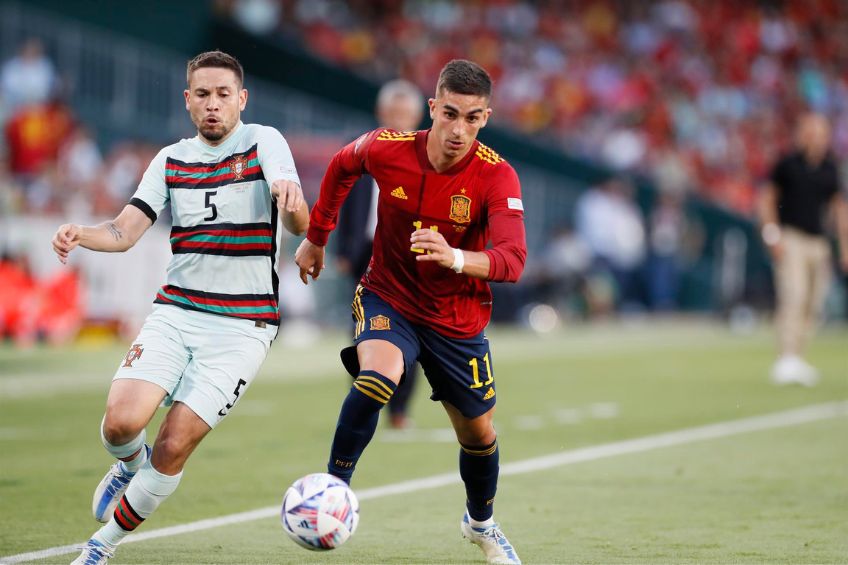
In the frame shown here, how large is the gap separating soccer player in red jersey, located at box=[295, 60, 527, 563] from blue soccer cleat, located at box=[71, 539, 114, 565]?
101cm

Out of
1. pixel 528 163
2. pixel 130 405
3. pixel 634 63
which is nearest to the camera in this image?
pixel 130 405

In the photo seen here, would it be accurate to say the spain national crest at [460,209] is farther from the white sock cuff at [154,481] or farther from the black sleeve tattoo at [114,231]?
the white sock cuff at [154,481]

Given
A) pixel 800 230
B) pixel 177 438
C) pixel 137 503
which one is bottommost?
pixel 137 503

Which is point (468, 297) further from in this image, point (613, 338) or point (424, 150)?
point (613, 338)

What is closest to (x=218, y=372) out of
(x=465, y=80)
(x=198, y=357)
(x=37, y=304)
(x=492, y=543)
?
(x=198, y=357)

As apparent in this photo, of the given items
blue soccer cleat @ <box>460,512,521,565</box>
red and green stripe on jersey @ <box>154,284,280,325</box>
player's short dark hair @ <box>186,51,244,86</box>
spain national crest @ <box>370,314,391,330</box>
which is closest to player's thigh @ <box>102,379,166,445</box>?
red and green stripe on jersey @ <box>154,284,280,325</box>

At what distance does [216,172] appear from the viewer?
252 inches

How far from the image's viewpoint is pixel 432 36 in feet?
100

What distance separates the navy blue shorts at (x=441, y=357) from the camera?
20.6ft

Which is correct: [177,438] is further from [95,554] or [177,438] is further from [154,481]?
[95,554]

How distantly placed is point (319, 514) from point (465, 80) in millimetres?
1980

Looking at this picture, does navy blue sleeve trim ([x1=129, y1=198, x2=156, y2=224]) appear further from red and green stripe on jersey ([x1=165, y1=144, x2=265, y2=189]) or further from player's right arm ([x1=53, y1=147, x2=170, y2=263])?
red and green stripe on jersey ([x1=165, y1=144, x2=265, y2=189])

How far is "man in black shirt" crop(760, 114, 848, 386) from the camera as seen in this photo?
1538 cm

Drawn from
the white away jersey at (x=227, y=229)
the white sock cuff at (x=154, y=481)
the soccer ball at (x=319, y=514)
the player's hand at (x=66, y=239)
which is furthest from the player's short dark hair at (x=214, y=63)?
the soccer ball at (x=319, y=514)
